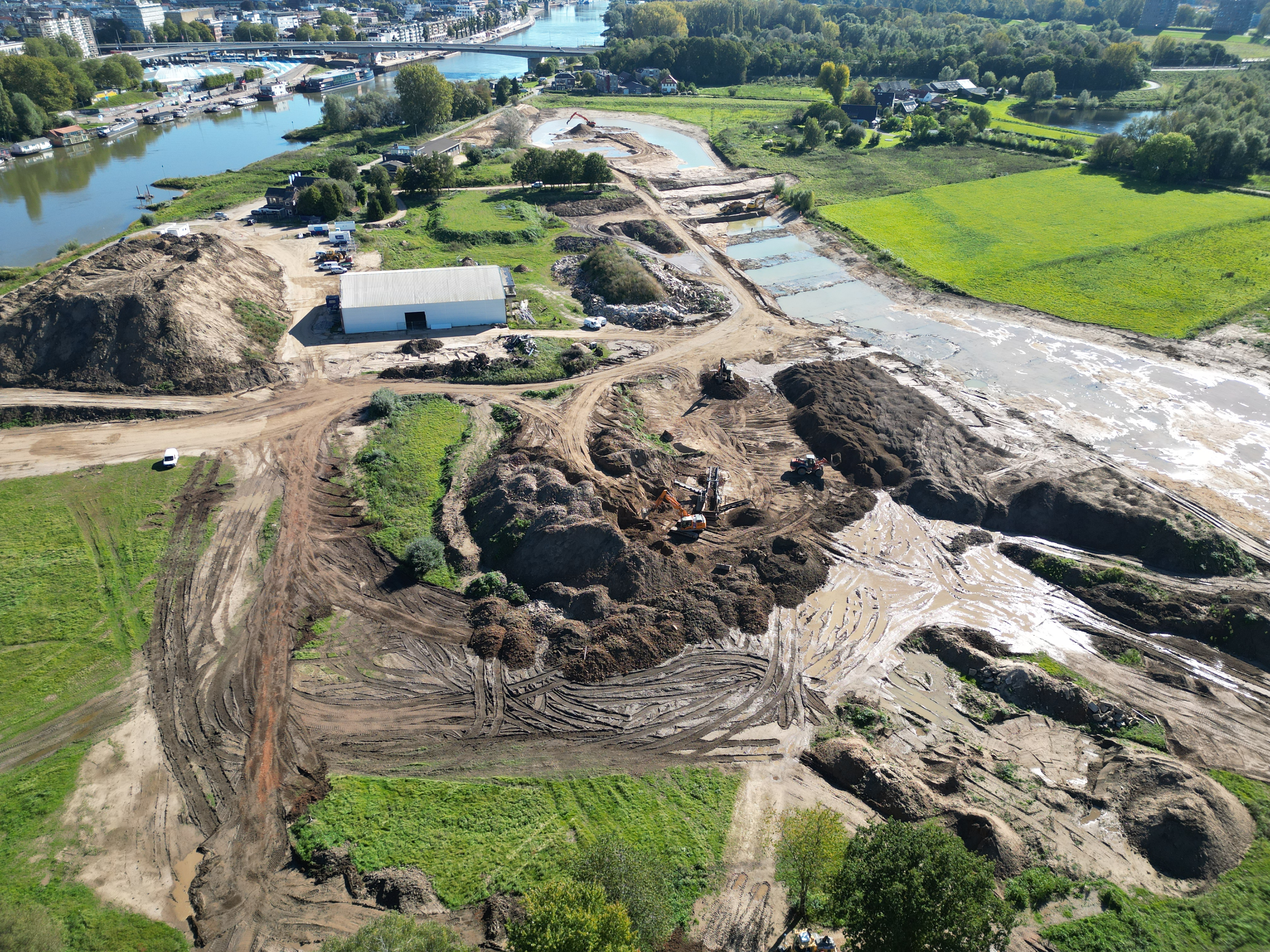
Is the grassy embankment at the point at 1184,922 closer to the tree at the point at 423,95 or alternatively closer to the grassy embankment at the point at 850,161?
the grassy embankment at the point at 850,161

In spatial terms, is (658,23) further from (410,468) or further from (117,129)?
(410,468)

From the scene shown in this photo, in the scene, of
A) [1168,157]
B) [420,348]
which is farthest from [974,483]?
[1168,157]

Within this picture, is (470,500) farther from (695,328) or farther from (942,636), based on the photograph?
(695,328)

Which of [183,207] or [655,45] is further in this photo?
[655,45]

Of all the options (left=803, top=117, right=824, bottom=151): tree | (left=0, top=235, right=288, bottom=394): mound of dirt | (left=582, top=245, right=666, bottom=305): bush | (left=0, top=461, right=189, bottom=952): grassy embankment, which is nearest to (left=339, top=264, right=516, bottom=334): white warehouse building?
(left=0, top=235, right=288, bottom=394): mound of dirt

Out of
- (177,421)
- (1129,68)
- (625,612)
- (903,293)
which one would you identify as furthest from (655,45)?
(625,612)

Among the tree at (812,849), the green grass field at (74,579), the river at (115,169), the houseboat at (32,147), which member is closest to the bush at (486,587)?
the green grass field at (74,579)
